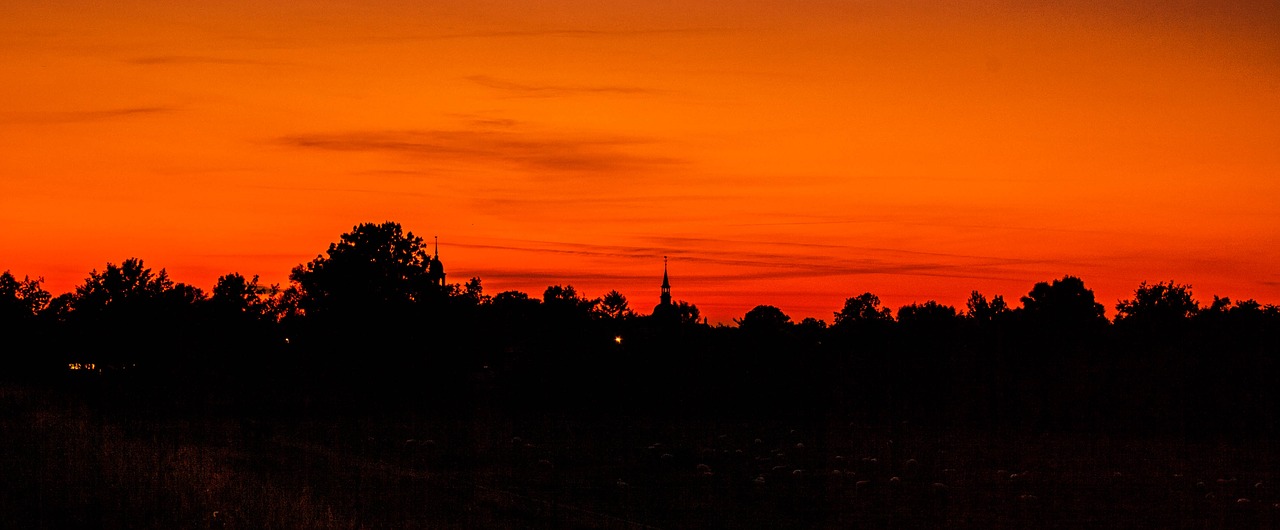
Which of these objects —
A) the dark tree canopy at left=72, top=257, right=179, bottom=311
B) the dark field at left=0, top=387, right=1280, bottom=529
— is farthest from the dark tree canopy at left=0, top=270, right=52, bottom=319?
the dark field at left=0, top=387, right=1280, bottom=529

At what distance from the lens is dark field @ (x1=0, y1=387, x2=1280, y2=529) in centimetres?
1891

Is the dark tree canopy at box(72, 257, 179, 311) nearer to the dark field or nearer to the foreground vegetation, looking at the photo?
the foreground vegetation

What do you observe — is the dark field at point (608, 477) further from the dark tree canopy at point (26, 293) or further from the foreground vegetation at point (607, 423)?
the dark tree canopy at point (26, 293)

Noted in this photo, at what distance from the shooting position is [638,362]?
5388 centimetres

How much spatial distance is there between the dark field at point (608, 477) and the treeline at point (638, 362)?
306 cm

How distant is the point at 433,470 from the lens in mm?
30375

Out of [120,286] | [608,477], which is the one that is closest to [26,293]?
[120,286]

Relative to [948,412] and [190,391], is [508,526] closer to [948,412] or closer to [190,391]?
[948,412]

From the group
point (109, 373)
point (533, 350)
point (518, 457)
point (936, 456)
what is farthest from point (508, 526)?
point (109, 373)

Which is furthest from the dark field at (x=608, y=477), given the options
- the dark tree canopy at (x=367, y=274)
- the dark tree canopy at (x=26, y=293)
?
the dark tree canopy at (x=26, y=293)

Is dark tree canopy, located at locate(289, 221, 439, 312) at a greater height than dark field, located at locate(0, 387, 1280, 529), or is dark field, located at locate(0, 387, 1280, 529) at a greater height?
dark tree canopy, located at locate(289, 221, 439, 312)

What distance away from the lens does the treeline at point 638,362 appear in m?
40.7

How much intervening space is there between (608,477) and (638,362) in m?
24.5

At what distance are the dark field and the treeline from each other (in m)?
3.06
